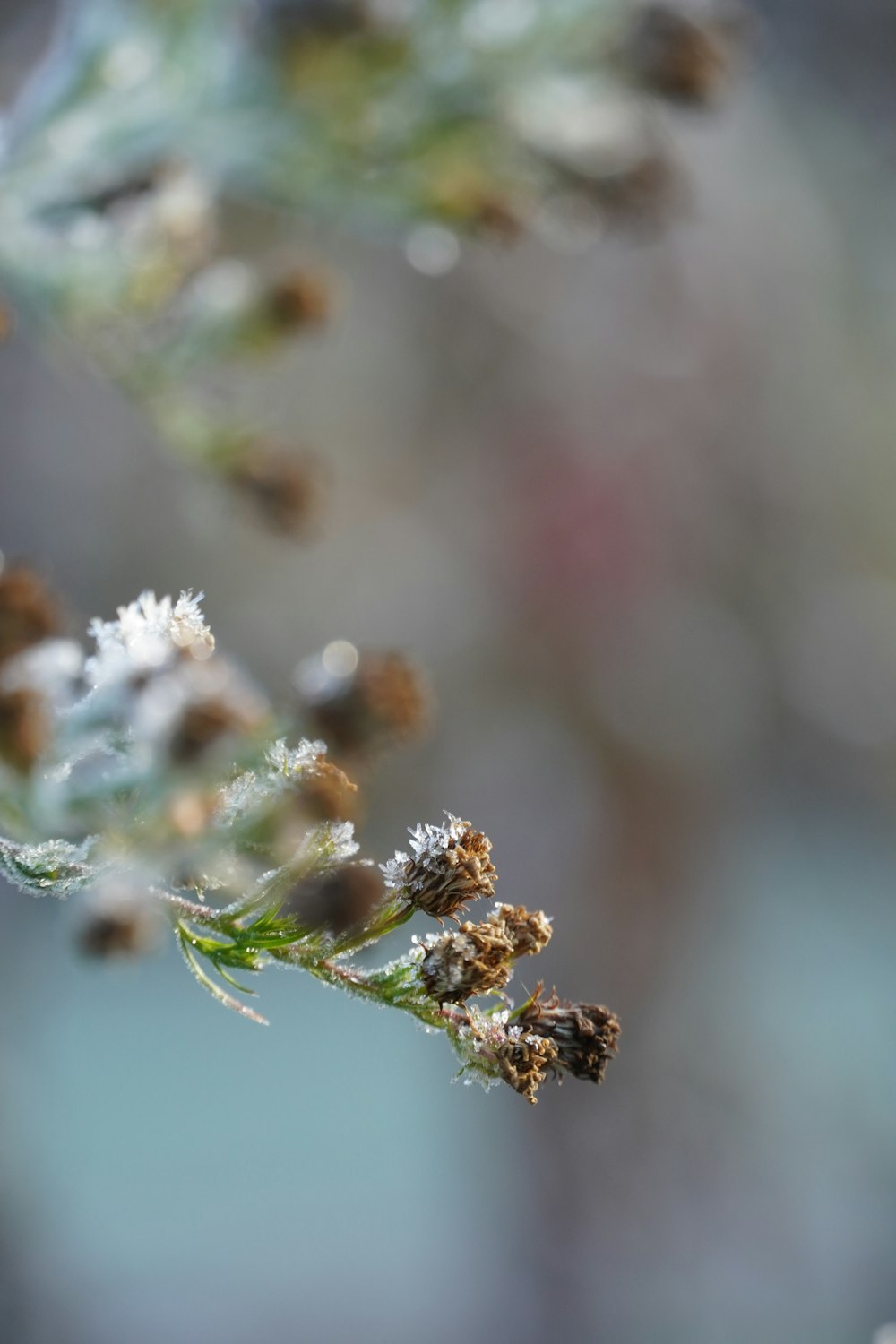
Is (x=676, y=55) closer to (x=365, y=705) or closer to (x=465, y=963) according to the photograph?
(x=365, y=705)

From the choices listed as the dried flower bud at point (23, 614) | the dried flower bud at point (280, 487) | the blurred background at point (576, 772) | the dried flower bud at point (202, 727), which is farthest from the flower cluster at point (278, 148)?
the blurred background at point (576, 772)

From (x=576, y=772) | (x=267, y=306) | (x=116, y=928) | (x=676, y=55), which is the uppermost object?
(x=576, y=772)

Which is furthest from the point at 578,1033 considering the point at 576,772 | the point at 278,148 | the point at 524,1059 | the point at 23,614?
the point at 576,772

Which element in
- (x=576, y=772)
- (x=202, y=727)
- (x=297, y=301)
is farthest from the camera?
(x=576, y=772)

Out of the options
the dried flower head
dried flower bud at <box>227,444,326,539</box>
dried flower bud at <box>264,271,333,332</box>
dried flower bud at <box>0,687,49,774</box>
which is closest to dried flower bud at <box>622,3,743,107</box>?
dried flower bud at <box>264,271,333,332</box>

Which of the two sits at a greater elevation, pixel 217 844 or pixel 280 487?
pixel 280 487

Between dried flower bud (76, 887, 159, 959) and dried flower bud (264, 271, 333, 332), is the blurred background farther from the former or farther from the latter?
dried flower bud (76, 887, 159, 959)

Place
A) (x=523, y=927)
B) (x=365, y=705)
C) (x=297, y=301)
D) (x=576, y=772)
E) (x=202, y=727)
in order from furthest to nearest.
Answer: (x=576, y=772), (x=297, y=301), (x=523, y=927), (x=365, y=705), (x=202, y=727)

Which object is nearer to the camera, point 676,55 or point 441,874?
point 441,874

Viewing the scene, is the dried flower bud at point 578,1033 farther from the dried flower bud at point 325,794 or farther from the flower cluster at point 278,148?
the flower cluster at point 278,148
